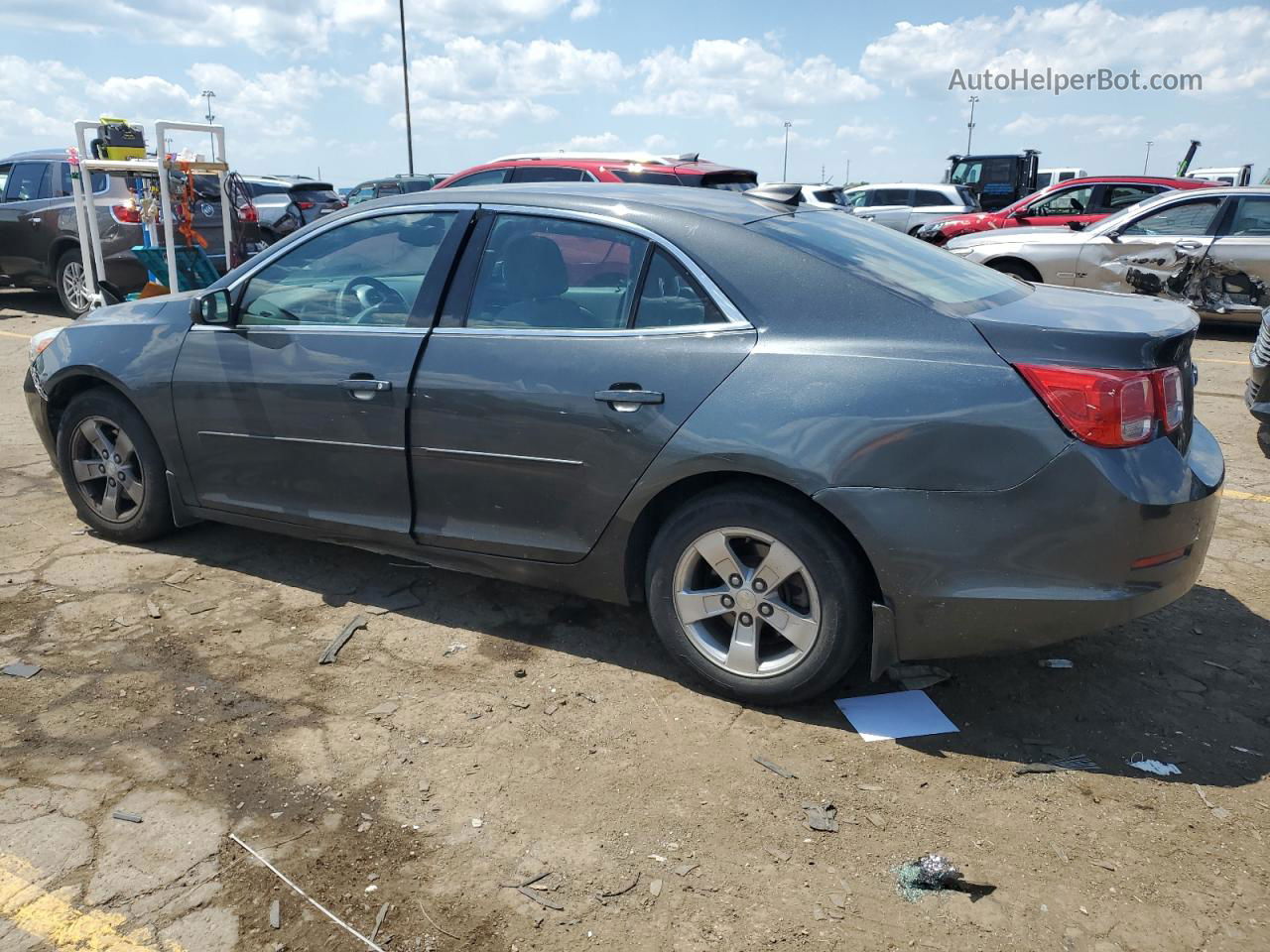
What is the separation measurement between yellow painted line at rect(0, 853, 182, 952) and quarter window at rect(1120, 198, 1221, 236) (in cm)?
1139

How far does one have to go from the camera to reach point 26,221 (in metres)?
11.7

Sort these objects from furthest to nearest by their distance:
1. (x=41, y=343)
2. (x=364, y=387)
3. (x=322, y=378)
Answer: (x=41, y=343), (x=322, y=378), (x=364, y=387)

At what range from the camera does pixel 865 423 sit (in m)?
2.89

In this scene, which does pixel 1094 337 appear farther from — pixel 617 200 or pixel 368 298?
pixel 368 298

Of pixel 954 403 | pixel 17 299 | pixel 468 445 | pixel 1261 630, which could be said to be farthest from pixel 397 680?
pixel 17 299

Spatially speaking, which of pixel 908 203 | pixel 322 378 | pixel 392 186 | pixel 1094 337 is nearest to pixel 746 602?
pixel 1094 337

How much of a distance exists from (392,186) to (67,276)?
42.3ft

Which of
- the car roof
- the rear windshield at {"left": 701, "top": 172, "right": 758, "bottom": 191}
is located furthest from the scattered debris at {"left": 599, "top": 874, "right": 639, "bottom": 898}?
the rear windshield at {"left": 701, "top": 172, "right": 758, "bottom": 191}

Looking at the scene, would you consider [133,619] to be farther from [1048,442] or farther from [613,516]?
[1048,442]

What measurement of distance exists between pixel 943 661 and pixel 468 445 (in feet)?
6.18

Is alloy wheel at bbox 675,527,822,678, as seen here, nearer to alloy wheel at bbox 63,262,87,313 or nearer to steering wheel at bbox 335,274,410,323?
steering wheel at bbox 335,274,410,323

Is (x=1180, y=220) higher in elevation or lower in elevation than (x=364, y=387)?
higher

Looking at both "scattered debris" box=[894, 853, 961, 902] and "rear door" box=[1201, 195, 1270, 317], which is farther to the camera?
"rear door" box=[1201, 195, 1270, 317]

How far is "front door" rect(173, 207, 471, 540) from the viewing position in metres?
3.73
